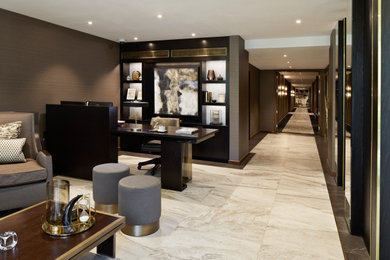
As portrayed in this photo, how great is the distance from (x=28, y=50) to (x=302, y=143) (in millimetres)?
7111

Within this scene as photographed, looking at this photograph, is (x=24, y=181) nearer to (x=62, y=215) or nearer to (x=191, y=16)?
(x=62, y=215)

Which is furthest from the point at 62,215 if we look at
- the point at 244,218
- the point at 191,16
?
the point at 191,16

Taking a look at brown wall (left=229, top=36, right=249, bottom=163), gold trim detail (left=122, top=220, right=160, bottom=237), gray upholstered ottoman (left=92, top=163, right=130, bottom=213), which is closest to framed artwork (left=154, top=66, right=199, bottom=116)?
brown wall (left=229, top=36, right=249, bottom=163)

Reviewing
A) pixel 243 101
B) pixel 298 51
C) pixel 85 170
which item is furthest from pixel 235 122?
pixel 85 170

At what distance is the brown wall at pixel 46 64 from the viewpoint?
4414 millimetres

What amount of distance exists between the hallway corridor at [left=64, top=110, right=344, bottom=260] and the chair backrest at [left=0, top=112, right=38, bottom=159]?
77 cm

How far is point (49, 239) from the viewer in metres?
1.88

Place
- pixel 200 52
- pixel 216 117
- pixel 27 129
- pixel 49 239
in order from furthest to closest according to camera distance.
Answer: pixel 216 117, pixel 200 52, pixel 27 129, pixel 49 239

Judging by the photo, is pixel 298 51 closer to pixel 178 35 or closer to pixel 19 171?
pixel 178 35

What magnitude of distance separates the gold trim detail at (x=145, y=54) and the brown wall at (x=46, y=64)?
39cm

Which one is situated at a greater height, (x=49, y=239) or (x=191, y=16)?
(x=191, y=16)

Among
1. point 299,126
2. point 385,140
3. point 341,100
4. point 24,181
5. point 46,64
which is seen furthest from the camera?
point 299,126

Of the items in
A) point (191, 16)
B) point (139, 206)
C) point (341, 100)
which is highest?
point (191, 16)

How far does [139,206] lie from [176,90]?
4.05 meters
